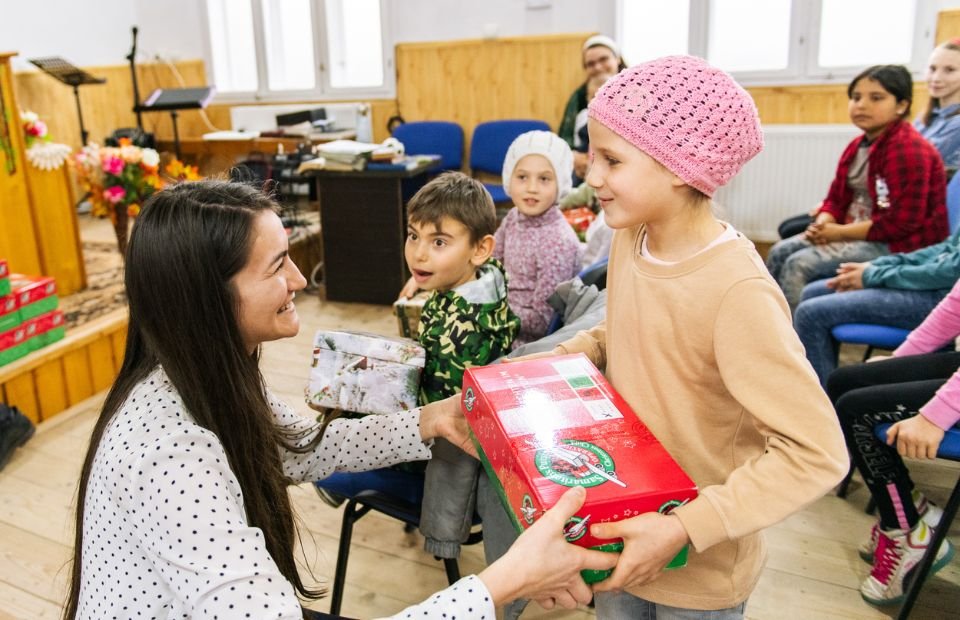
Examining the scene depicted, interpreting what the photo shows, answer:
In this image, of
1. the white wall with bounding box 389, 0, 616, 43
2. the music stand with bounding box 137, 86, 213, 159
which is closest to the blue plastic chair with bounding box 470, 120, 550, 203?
the white wall with bounding box 389, 0, 616, 43

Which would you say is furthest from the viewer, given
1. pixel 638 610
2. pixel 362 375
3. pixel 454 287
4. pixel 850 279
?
pixel 850 279

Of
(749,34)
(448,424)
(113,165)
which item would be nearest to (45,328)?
(113,165)

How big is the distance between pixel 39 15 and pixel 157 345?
20.4ft

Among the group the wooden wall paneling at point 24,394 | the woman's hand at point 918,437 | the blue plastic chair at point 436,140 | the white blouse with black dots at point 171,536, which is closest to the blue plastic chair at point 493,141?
the blue plastic chair at point 436,140

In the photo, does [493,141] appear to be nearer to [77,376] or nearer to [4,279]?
[77,376]

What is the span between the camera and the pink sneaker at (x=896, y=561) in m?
1.90

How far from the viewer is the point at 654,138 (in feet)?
3.24

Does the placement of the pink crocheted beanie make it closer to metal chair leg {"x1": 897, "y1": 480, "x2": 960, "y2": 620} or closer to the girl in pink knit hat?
the girl in pink knit hat

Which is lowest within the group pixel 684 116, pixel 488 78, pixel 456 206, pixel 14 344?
pixel 14 344

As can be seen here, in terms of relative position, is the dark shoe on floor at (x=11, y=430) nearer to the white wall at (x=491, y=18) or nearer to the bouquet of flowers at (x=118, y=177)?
the bouquet of flowers at (x=118, y=177)

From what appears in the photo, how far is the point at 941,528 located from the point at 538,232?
54.2 inches

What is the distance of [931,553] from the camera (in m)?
1.75

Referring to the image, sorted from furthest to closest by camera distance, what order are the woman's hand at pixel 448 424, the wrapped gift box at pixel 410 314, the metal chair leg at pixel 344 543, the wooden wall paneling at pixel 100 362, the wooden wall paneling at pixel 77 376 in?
the wooden wall paneling at pixel 100 362 < the wooden wall paneling at pixel 77 376 < the wrapped gift box at pixel 410 314 < the metal chair leg at pixel 344 543 < the woman's hand at pixel 448 424

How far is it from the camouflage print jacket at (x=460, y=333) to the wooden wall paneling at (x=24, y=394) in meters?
2.16
